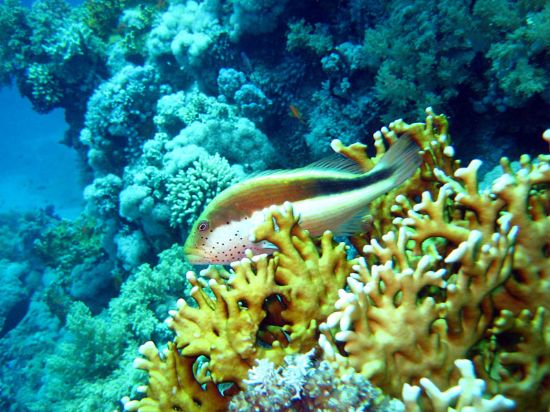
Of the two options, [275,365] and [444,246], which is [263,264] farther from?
[444,246]

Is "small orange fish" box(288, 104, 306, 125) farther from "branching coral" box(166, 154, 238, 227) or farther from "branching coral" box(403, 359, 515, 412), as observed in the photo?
"branching coral" box(403, 359, 515, 412)

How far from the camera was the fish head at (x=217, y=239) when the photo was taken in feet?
7.27

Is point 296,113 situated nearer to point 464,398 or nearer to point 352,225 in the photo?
point 352,225

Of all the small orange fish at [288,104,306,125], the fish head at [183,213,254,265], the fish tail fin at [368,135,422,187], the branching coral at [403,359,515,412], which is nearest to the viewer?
the branching coral at [403,359,515,412]

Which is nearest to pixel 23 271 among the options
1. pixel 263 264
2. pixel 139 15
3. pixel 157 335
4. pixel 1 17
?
Answer: pixel 1 17

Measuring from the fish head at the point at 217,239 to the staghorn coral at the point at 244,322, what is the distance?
0.21m

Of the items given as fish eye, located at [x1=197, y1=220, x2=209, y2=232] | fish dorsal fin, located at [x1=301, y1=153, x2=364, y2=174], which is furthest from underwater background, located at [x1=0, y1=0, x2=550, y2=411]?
fish dorsal fin, located at [x1=301, y1=153, x2=364, y2=174]

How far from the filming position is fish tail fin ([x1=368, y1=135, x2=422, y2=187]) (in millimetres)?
2082

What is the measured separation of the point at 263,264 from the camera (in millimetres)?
1962

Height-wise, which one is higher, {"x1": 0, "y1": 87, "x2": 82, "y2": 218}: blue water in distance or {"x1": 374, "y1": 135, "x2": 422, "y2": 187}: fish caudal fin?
{"x1": 0, "y1": 87, "x2": 82, "y2": 218}: blue water in distance

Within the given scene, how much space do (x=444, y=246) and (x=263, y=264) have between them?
1.04 m

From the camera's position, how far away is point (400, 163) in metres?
2.10

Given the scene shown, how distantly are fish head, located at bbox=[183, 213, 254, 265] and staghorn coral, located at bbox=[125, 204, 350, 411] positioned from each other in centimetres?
21

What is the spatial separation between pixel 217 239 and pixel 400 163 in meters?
1.17
